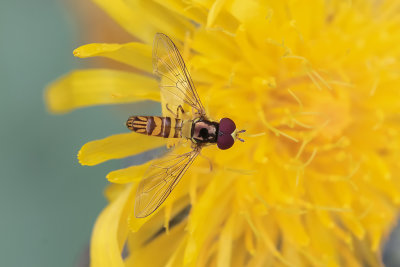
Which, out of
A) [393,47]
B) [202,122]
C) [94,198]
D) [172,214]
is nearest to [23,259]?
[94,198]

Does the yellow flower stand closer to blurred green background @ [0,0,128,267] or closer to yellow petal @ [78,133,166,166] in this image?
yellow petal @ [78,133,166,166]

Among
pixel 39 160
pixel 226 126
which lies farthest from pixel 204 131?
pixel 39 160

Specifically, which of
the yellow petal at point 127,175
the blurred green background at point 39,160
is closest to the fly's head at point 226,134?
the yellow petal at point 127,175

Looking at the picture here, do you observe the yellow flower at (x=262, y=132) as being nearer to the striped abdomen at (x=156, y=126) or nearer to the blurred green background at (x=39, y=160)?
the striped abdomen at (x=156, y=126)

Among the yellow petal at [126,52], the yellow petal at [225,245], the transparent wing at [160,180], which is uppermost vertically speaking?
the yellow petal at [126,52]

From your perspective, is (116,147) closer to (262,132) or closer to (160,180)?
(160,180)

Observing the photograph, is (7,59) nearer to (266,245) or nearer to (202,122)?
(202,122)

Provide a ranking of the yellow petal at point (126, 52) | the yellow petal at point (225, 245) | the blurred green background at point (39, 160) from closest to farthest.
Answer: the yellow petal at point (126, 52) → the yellow petal at point (225, 245) → the blurred green background at point (39, 160)

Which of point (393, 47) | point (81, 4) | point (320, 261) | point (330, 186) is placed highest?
point (81, 4)
